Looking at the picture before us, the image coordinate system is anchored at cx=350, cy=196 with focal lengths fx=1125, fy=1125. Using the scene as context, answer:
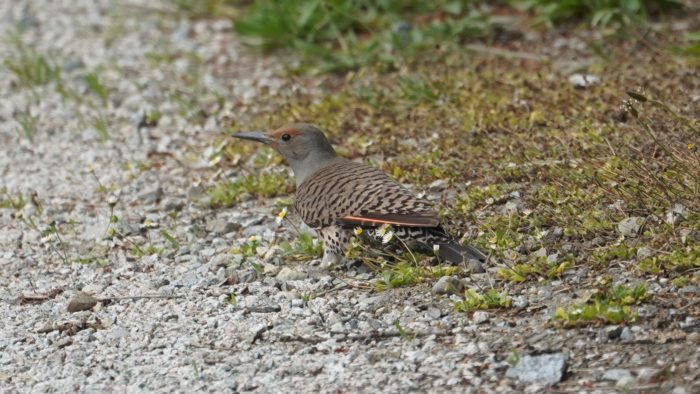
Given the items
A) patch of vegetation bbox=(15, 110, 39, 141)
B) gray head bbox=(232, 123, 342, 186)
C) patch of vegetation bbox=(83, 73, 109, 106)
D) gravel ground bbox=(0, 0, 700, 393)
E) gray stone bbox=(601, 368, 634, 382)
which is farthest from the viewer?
patch of vegetation bbox=(83, 73, 109, 106)

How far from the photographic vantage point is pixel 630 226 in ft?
17.1

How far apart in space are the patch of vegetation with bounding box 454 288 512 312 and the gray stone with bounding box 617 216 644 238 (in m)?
0.72

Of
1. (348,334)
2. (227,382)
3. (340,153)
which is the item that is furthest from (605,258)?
(340,153)

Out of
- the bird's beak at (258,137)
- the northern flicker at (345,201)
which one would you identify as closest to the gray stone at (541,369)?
the northern flicker at (345,201)

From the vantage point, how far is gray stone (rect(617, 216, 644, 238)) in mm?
5211

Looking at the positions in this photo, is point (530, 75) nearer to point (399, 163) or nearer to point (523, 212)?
point (399, 163)

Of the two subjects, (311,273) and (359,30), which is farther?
(359,30)

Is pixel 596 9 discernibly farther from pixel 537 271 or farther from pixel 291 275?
pixel 291 275

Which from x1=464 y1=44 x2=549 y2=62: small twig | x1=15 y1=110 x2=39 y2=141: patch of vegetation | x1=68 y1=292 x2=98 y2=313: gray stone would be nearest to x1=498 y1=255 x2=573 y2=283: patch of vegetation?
x1=68 y1=292 x2=98 y2=313: gray stone

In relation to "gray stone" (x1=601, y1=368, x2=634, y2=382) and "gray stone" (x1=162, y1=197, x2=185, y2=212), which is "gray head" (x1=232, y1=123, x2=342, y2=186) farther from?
"gray stone" (x1=601, y1=368, x2=634, y2=382)

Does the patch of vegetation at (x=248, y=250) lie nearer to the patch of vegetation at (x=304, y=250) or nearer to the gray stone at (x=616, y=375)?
the patch of vegetation at (x=304, y=250)

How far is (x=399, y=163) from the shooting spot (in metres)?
6.68

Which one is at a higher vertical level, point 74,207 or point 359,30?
point 359,30

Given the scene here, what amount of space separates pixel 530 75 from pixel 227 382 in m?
3.93
